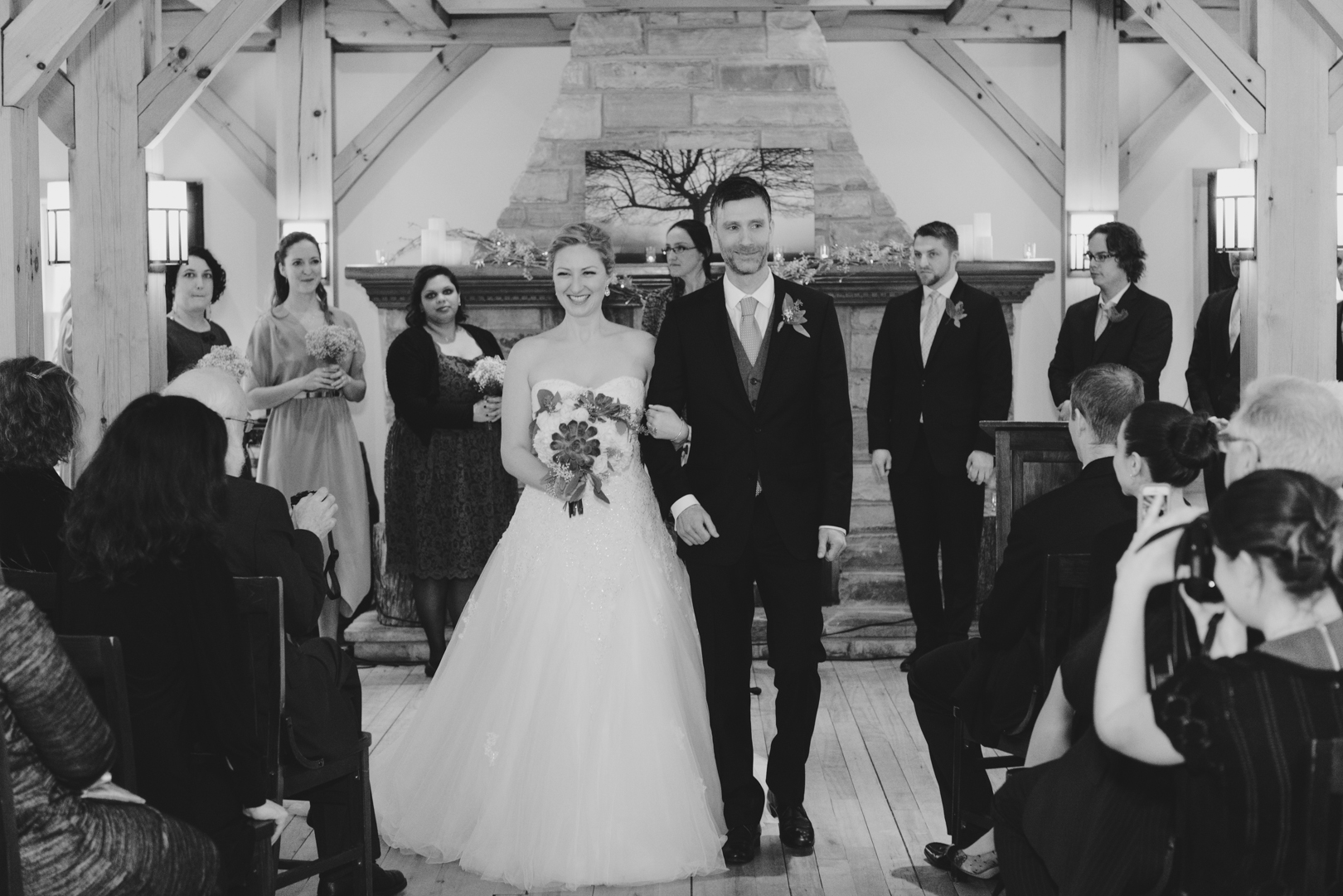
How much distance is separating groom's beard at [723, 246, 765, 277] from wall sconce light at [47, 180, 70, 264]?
5.24m

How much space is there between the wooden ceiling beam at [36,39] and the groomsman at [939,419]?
3.05m

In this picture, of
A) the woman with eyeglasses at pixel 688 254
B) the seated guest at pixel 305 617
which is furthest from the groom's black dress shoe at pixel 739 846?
the woman with eyeglasses at pixel 688 254

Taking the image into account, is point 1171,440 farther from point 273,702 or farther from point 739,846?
Result: point 273,702

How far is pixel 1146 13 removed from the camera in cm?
486

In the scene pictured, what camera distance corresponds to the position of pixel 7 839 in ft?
5.96

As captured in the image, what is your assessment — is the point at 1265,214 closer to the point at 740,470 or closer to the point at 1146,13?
the point at 1146,13

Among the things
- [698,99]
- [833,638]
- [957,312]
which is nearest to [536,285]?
[698,99]

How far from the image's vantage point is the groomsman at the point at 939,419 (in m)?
5.33

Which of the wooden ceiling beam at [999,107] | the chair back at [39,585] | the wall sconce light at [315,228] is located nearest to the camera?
the chair back at [39,585]

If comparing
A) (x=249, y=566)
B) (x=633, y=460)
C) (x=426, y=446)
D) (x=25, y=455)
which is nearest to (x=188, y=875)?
(x=249, y=566)

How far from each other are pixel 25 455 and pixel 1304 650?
263 cm

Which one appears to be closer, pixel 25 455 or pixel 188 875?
pixel 188 875

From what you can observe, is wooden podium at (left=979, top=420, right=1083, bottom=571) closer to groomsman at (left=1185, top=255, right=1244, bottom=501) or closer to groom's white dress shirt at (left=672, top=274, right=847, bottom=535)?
groom's white dress shirt at (left=672, top=274, right=847, bottom=535)

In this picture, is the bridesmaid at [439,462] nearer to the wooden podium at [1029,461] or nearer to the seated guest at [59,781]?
the wooden podium at [1029,461]
